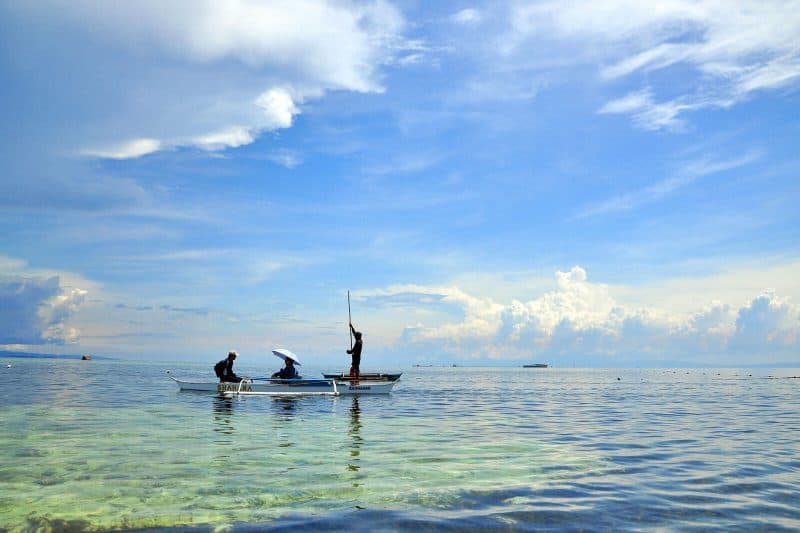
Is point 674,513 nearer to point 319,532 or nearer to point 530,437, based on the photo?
point 319,532

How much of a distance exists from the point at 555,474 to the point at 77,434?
16894 mm

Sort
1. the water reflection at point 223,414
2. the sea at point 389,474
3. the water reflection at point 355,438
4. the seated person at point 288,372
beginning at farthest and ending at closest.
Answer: the seated person at point 288,372
the water reflection at point 223,414
the water reflection at point 355,438
the sea at point 389,474

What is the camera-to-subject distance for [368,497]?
11.7 metres

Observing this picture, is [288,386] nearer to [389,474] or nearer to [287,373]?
[287,373]

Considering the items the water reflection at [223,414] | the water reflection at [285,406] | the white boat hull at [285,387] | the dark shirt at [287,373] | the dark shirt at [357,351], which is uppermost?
the dark shirt at [357,351]

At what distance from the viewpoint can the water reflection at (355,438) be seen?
15.4m

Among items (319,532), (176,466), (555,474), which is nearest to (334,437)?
(176,466)

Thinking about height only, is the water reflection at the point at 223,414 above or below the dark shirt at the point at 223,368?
below

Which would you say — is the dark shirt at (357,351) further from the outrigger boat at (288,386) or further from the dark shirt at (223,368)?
the dark shirt at (223,368)

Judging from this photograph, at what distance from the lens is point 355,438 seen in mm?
20625

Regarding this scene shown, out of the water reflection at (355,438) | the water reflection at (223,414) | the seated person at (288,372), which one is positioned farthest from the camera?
the seated person at (288,372)

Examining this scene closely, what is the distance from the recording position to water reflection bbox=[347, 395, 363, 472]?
607 inches

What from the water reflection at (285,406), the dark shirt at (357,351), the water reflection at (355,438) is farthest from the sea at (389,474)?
the dark shirt at (357,351)

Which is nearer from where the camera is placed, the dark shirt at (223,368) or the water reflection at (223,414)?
the water reflection at (223,414)
